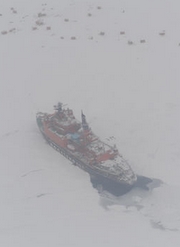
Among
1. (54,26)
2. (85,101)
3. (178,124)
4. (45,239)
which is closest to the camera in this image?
(45,239)

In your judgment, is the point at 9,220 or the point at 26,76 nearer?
the point at 9,220

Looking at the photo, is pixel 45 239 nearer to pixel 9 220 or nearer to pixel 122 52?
pixel 9 220

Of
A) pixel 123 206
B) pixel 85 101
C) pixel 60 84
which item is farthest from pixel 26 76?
pixel 123 206

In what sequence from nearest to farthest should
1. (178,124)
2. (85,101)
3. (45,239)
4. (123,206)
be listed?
(45,239) → (123,206) → (178,124) → (85,101)

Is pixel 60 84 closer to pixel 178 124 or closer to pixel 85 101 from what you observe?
pixel 85 101

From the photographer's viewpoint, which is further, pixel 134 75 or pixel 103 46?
pixel 103 46

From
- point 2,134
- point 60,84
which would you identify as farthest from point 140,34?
point 2,134

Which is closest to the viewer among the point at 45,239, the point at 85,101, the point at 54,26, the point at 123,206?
the point at 45,239

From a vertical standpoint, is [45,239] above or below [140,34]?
below

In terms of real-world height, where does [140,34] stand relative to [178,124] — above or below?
above
